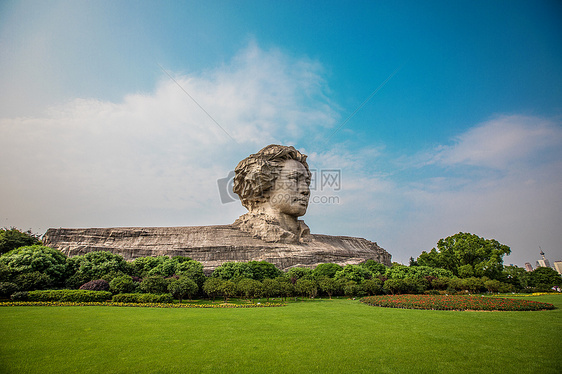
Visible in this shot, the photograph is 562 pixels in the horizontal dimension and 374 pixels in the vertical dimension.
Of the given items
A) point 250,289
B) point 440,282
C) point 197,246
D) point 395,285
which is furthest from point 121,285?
point 440,282

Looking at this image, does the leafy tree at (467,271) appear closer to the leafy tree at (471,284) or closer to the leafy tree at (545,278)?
the leafy tree at (545,278)

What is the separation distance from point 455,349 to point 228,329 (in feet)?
20.0

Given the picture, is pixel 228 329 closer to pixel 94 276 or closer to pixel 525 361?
pixel 525 361

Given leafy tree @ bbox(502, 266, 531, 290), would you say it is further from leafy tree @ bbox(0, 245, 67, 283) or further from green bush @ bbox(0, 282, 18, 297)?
green bush @ bbox(0, 282, 18, 297)

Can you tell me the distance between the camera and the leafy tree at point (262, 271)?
24.8m

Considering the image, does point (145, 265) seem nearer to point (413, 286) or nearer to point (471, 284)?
point (413, 286)

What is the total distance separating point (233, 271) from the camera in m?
23.7

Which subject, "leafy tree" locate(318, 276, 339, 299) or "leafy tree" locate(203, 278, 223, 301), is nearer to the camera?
"leafy tree" locate(203, 278, 223, 301)

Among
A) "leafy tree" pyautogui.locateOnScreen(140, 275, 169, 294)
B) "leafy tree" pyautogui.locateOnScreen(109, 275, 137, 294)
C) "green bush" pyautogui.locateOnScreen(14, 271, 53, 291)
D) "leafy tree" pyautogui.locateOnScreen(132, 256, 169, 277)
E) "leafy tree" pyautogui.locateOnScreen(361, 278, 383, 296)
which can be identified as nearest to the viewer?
"green bush" pyautogui.locateOnScreen(14, 271, 53, 291)

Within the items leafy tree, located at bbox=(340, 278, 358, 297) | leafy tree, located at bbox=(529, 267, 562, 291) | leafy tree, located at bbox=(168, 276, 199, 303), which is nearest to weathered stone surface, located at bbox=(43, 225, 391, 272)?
leafy tree, located at bbox=(168, 276, 199, 303)

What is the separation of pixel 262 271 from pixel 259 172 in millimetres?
15319

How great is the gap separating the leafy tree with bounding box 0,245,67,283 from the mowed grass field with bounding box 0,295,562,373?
9.48 metres

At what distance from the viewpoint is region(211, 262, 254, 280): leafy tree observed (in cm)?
2339

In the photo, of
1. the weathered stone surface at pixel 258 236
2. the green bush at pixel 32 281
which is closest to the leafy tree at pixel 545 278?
the weathered stone surface at pixel 258 236
